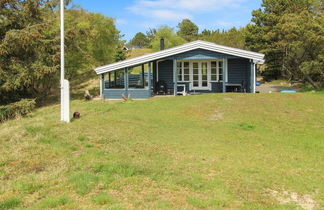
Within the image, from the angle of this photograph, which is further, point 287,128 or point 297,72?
point 297,72

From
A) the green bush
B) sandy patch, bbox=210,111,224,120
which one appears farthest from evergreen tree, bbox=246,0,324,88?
the green bush

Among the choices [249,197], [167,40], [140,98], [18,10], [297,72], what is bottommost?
[249,197]

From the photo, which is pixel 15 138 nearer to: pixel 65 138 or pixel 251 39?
pixel 65 138

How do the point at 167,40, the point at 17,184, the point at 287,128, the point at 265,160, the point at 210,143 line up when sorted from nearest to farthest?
the point at 17,184 → the point at 265,160 → the point at 210,143 → the point at 287,128 → the point at 167,40

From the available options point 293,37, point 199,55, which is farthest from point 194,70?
point 293,37

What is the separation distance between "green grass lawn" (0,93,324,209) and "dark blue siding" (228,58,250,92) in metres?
8.21

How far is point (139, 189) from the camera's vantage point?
392 centimetres

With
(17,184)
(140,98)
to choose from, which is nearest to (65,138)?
(17,184)

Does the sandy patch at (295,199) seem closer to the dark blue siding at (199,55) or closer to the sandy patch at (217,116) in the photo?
the sandy patch at (217,116)

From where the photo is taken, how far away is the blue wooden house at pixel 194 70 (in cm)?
1627

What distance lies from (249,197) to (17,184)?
326 centimetres

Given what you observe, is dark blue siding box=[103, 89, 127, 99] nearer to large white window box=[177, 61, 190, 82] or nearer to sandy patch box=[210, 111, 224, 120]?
large white window box=[177, 61, 190, 82]

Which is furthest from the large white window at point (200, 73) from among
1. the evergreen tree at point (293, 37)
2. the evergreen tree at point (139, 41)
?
the evergreen tree at point (139, 41)

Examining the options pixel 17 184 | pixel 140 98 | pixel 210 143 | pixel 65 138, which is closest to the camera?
pixel 17 184
